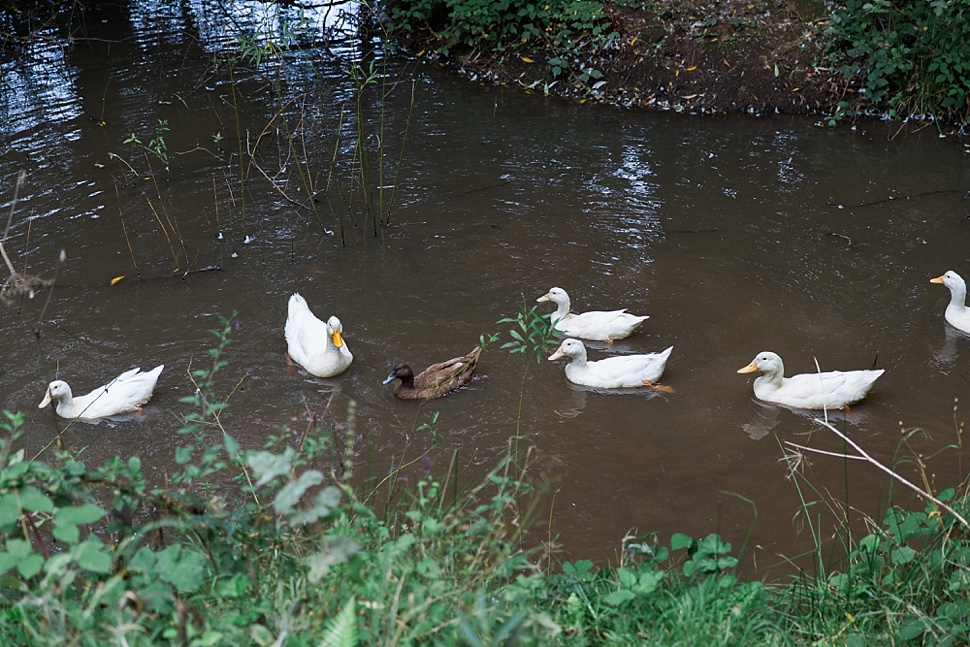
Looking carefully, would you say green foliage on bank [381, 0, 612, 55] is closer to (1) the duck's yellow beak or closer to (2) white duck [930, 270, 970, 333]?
(2) white duck [930, 270, 970, 333]

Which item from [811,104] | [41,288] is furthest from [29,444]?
[811,104]

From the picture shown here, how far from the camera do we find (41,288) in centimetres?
728

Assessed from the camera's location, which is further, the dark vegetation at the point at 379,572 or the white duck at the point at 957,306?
the white duck at the point at 957,306

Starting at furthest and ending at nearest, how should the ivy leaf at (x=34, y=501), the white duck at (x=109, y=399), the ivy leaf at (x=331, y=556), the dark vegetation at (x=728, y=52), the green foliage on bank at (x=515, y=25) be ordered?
1. the green foliage on bank at (x=515, y=25)
2. the dark vegetation at (x=728, y=52)
3. the white duck at (x=109, y=399)
4. the ivy leaf at (x=34, y=501)
5. the ivy leaf at (x=331, y=556)

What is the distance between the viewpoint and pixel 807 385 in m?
5.99

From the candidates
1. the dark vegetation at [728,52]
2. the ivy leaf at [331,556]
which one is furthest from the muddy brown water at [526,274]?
the ivy leaf at [331,556]

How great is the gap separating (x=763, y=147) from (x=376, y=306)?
524cm

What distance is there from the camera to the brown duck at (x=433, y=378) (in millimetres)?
6086

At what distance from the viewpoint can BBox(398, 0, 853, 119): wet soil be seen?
11.0m

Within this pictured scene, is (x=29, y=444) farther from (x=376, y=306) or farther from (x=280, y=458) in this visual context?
(x=280, y=458)

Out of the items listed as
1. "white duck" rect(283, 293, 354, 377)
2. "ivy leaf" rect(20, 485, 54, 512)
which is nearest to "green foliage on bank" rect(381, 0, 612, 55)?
"white duck" rect(283, 293, 354, 377)

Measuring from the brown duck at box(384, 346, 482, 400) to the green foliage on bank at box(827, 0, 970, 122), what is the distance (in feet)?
23.2

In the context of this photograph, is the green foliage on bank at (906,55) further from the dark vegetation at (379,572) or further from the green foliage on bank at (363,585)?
the green foliage on bank at (363,585)

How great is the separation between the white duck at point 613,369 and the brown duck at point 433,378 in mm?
685
